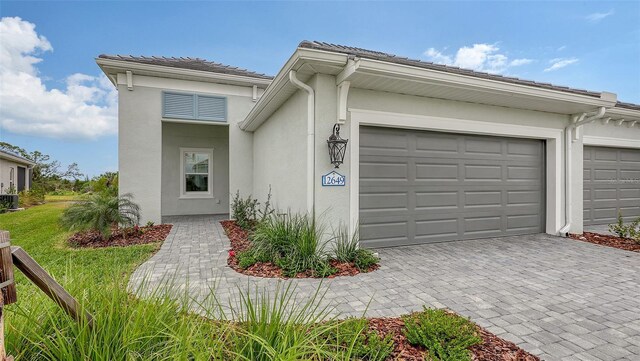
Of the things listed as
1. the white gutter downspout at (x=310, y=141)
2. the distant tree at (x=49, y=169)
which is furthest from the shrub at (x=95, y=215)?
the distant tree at (x=49, y=169)

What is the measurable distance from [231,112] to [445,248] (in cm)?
709

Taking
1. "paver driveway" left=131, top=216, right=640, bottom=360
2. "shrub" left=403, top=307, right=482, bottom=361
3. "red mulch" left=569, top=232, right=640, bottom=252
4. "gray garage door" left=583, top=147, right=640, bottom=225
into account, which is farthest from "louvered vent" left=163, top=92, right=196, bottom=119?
"gray garage door" left=583, top=147, right=640, bottom=225

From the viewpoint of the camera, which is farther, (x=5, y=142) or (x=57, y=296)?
(x=5, y=142)

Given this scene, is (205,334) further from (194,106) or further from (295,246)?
(194,106)

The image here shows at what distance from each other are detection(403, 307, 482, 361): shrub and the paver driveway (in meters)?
0.43

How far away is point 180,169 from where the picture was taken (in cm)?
1084

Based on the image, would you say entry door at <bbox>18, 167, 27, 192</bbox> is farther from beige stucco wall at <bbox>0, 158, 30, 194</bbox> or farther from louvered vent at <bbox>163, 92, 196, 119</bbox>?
louvered vent at <bbox>163, 92, 196, 119</bbox>

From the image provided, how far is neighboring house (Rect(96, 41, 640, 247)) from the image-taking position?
4824mm

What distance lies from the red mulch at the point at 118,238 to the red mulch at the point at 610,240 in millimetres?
9398

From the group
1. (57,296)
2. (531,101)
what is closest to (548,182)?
(531,101)

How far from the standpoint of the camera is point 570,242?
6.23 metres

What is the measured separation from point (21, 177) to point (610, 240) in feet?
92.0

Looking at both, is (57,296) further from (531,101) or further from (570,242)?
(570,242)

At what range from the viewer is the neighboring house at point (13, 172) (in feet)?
50.4
